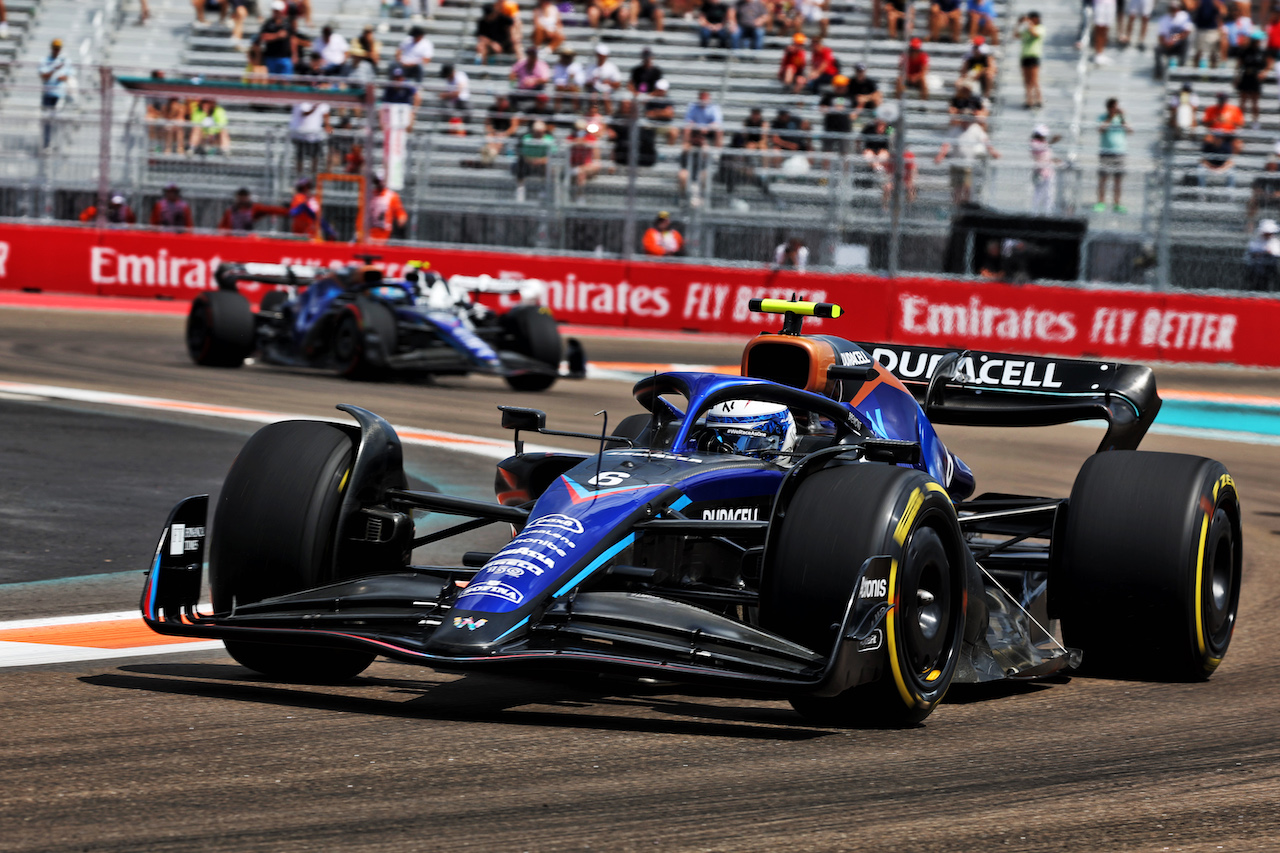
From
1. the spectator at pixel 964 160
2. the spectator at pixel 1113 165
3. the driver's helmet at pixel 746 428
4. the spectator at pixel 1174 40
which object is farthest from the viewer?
the spectator at pixel 1174 40

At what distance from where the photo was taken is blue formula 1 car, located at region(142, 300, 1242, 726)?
559 centimetres

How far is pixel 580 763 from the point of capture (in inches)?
202

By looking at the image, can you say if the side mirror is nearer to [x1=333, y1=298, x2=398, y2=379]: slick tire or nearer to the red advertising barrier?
[x1=333, y1=298, x2=398, y2=379]: slick tire

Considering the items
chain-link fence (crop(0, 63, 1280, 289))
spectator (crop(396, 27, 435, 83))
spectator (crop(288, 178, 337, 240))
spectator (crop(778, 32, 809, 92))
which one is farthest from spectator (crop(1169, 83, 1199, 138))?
spectator (crop(288, 178, 337, 240))

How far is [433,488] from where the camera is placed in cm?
1134

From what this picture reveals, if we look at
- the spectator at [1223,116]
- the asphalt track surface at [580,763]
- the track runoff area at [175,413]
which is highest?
the spectator at [1223,116]

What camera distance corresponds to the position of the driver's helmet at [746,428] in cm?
704

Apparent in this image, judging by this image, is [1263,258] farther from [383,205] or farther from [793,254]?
[383,205]

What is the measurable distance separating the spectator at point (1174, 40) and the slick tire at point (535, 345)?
14.0 meters

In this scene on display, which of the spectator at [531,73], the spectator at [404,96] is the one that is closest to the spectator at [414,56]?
the spectator at [531,73]

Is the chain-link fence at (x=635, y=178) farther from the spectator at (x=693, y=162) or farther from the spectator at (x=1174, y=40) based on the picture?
the spectator at (x=1174, y=40)

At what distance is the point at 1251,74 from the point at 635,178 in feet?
30.7

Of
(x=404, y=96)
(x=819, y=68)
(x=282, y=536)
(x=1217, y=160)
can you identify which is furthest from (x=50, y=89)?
(x=282, y=536)

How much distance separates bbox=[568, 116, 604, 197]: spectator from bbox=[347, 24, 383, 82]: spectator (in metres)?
6.52
